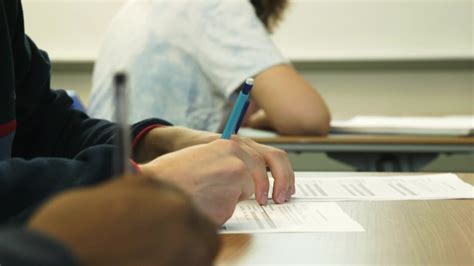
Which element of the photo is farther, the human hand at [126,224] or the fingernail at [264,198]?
the fingernail at [264,198]

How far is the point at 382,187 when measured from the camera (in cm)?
98

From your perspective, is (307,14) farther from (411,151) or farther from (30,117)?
(30,117)

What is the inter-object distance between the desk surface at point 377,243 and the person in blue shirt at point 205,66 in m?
1.06

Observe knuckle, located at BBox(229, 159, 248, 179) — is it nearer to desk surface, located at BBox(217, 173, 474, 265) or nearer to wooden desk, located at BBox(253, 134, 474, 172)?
desk surface, located at BBox(217, 173, 474, 265)

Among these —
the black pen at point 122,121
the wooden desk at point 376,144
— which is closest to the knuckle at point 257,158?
the black pen at point 122,121

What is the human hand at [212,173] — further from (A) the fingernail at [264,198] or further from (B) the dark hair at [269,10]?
(B) the dark hair at [269,10]

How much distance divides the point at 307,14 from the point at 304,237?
2842mm

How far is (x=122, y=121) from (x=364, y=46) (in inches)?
127

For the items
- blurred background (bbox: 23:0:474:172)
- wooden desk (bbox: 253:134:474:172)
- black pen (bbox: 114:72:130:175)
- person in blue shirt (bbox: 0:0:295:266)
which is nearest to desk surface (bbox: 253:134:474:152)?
wooden desk (bbox: 253:134:474:172)

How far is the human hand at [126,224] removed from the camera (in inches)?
9.5

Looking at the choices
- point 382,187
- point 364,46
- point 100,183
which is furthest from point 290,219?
point 364,46

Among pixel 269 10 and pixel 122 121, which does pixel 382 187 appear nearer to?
pixel 122 121

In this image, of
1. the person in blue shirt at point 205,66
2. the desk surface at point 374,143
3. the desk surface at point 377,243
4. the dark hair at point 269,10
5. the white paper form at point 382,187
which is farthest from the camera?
the dark hair at point 269,10

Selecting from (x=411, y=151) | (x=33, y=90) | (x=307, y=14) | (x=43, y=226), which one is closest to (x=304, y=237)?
(x=43, y=226)
